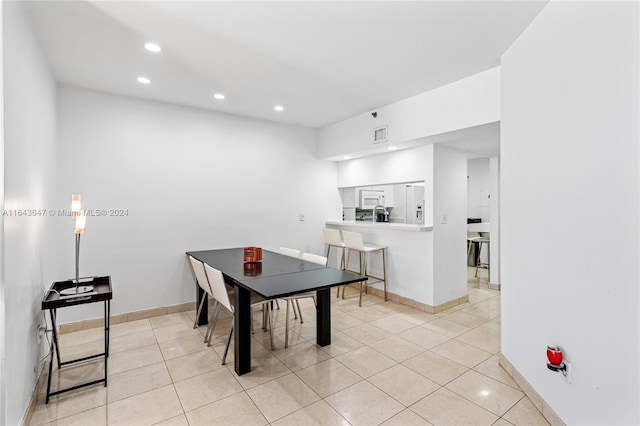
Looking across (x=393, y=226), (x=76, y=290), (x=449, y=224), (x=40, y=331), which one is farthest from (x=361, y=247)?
(x=40, y=331)

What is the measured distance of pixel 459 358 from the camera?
9.07ft

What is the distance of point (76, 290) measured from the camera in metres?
2.46

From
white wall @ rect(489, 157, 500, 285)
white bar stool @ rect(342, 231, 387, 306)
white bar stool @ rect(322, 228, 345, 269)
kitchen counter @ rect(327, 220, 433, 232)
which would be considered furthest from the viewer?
white wall @ rect(489, 157, 500, 285)

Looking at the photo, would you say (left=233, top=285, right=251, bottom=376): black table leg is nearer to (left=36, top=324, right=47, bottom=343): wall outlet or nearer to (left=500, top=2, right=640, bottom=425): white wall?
(left=36, top=324, right=47, bottom=343): wall outlet

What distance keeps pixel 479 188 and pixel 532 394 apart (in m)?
5.60

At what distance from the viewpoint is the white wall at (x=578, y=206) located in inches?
55.2

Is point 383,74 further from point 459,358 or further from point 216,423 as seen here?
point 216,423

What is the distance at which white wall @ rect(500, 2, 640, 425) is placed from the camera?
1401 mm

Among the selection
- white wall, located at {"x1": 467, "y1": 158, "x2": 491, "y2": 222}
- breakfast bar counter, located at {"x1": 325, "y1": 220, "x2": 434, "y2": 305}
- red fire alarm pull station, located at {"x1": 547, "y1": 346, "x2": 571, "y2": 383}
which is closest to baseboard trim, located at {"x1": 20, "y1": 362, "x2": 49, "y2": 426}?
red fire alarm pull station, located at {"x1": 547, "y1": 346, "x2": 571, "y2": 383}

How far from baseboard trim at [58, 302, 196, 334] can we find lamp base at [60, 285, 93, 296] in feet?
3.72

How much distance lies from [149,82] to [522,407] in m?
4.24

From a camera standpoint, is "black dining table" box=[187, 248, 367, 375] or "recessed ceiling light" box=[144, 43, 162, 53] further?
"recessed ceiling light" box=[144, 43, 162, 53]

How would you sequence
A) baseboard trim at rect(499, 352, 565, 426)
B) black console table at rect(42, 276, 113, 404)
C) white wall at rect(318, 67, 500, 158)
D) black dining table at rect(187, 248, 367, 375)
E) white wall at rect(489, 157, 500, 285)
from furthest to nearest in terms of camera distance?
white wall at rect(489, 157, 500, 285) → white wall at rect(318, 67, 500, 158) → black dining table at rect(187, 248, 367, 375) → black console table at rect(42, 276, 113, 404) → baseboard trim at rect(499, 352, 565, 426)

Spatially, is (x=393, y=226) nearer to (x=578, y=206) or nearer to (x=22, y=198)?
(x=578, y=206)
